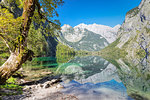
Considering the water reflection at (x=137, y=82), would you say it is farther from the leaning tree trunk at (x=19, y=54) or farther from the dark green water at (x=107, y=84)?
the leaning tree trunk at (x=19, y=54)

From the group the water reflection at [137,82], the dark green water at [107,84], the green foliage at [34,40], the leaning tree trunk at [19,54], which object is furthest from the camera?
the green foliage at [34,40]

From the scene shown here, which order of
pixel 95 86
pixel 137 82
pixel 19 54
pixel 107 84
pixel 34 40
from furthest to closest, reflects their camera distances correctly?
pixel 34 40
pixel 137 82
pixel 107 84
pixel 95 86
pixel 19 54

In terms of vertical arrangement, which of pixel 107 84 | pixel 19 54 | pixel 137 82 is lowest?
pixel 137 82

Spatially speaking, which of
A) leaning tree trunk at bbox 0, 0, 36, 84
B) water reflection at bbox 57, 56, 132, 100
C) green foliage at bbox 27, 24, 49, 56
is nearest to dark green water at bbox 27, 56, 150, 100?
water reflection at bbox 57, 56, 132, 100

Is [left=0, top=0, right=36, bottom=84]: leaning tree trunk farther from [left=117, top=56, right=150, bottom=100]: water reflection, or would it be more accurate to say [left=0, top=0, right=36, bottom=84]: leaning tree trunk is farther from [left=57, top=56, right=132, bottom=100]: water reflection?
[left=117, top=56, right=150, bottom=100]: water reflection

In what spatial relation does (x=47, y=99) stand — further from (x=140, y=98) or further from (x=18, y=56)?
(x=140, y=98)

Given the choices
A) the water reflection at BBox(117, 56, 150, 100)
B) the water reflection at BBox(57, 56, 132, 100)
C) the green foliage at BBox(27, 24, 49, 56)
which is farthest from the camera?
the green foliage at BBox(27, 24, 49, 56)

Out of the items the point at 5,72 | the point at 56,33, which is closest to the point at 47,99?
the point at 5,72

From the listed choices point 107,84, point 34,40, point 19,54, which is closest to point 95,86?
point 107,84

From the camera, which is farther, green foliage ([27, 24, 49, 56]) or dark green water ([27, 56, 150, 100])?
green foliage ([27, 24, 49, 56])

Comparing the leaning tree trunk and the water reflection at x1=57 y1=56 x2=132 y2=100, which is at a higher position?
the leaning tree trunk

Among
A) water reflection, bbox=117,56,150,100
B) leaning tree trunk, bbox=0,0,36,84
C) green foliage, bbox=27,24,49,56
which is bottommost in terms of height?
water reflection, bbox=117,56,150,100

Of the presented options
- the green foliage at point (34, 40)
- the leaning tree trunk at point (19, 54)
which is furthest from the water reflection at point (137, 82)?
the green foliage at point (34, 40)

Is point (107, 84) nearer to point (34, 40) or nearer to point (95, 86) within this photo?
point (95, 86)
